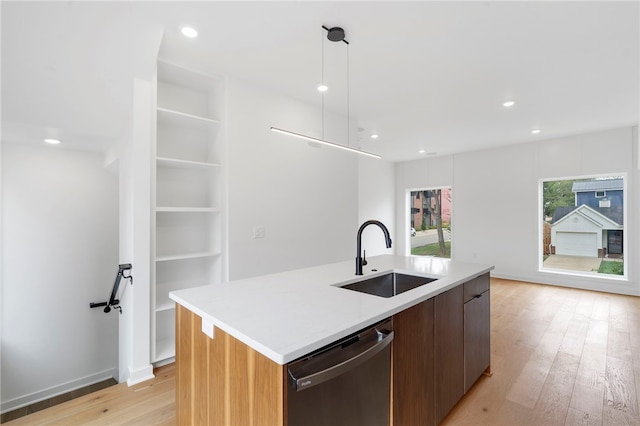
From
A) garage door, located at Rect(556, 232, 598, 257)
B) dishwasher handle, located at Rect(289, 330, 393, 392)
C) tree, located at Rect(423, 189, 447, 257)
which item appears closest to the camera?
dishwasher handle, located at Rect(289, 330, 393, 392)

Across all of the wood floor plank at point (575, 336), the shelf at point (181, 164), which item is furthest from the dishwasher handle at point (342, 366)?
the wood floor plank at point (575, 336)

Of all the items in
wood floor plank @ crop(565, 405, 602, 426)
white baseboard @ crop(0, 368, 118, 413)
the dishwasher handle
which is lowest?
white baseboard @ crop(0, 368, 118, 413)

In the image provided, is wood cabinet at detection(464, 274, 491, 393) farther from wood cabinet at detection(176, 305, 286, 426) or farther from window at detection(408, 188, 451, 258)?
window at detection(408, 188, 451, 258)

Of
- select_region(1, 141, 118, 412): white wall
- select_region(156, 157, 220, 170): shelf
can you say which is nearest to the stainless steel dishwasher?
select_region(156, 157, 220, 170): shelf

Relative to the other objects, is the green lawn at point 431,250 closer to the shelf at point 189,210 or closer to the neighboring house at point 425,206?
the neighboring house at point 425,206

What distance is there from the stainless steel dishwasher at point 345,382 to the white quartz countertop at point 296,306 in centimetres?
6

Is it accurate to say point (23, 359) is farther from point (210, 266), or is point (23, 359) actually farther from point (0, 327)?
point (210, 266)

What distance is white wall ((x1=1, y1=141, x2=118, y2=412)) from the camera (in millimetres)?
3434

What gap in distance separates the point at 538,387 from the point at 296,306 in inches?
86.7

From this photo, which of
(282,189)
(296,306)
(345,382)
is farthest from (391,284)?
(282,189)

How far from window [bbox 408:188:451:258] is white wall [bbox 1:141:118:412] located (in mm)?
6702

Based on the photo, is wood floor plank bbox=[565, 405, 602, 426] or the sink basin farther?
the sink basin

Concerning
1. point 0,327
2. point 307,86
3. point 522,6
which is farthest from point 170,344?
point 522,6

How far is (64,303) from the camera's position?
375cm
